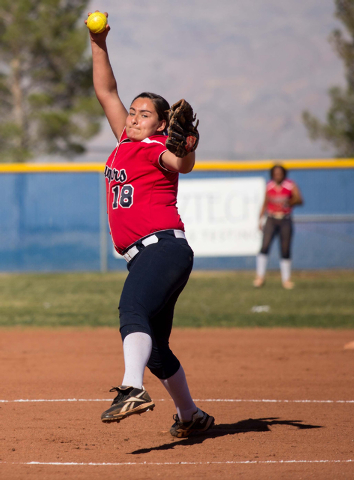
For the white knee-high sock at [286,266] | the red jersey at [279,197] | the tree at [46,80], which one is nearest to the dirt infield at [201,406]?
the white knee-high sock at [286,266]

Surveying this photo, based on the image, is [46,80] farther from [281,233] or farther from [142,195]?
[142,195]

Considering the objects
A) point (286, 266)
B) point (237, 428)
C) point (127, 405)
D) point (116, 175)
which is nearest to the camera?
point (127, 405)

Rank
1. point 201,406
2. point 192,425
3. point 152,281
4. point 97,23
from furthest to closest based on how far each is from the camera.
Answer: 1. point 201,406
2. point 97,23
3. point 192,425
4. point 152,281

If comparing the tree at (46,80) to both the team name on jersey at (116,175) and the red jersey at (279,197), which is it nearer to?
the red jersey at (279,197)

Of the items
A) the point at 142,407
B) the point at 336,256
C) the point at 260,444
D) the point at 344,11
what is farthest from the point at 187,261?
the point at 344,11

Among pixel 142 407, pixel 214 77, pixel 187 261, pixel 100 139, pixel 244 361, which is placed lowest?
pixel 244 361

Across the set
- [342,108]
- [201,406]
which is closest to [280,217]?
[201,406]

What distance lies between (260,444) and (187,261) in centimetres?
120

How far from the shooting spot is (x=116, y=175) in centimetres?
370

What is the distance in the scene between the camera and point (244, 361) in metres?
6.84

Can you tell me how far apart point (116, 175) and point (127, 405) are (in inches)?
49.5

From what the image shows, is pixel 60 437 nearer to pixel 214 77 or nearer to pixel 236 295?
pixel 236 295

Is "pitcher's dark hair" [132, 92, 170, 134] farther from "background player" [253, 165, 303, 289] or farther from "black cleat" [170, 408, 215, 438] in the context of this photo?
"background player" [253, 165, 303, 289]

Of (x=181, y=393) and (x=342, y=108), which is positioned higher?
(x=342, y=108)
